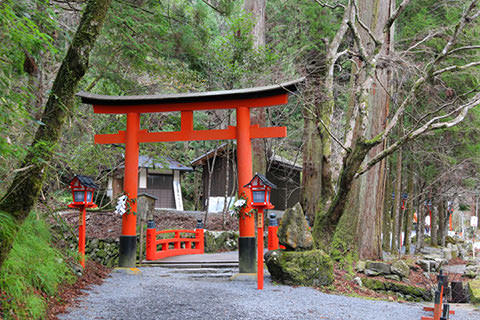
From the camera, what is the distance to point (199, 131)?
9.56 meters

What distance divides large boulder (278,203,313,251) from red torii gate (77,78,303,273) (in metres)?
0.79

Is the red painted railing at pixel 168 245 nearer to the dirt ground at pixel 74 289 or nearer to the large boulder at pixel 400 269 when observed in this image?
the dirt ground at pixel 74 289

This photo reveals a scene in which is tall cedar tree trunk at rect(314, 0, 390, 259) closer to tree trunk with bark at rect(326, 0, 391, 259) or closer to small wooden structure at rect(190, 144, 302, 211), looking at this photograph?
tree trunk with bark at rect(326, 0, 391, 259)

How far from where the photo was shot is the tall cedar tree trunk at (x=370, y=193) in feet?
36.7

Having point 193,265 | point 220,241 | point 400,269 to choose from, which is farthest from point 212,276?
point 400,269

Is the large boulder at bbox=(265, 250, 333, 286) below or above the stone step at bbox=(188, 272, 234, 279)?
above

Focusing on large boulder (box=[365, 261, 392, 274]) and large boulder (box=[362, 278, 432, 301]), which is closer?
large boulder (box=[362, 278, 432, 301])

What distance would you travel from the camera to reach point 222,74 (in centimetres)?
1387

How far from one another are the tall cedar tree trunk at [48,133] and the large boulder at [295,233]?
4.98 m

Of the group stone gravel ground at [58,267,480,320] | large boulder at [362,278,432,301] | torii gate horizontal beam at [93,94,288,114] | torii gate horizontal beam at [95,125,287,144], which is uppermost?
torii gate horizontal beam at [93,94,288,114]

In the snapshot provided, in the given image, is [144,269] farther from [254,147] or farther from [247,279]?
[254,147]

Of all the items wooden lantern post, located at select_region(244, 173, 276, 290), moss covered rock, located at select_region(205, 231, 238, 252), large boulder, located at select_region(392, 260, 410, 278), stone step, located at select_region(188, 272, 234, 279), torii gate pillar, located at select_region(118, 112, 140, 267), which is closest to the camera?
wooden lantern post, located at select_region(244, 173, 276, 290)

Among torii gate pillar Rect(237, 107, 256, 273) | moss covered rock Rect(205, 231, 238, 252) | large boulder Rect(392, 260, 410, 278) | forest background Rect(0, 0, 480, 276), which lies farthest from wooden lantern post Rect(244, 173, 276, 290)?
moss covered rock Rect(205, 231, 238, 252)

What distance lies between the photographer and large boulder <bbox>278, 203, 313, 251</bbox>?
8320 millimetres
